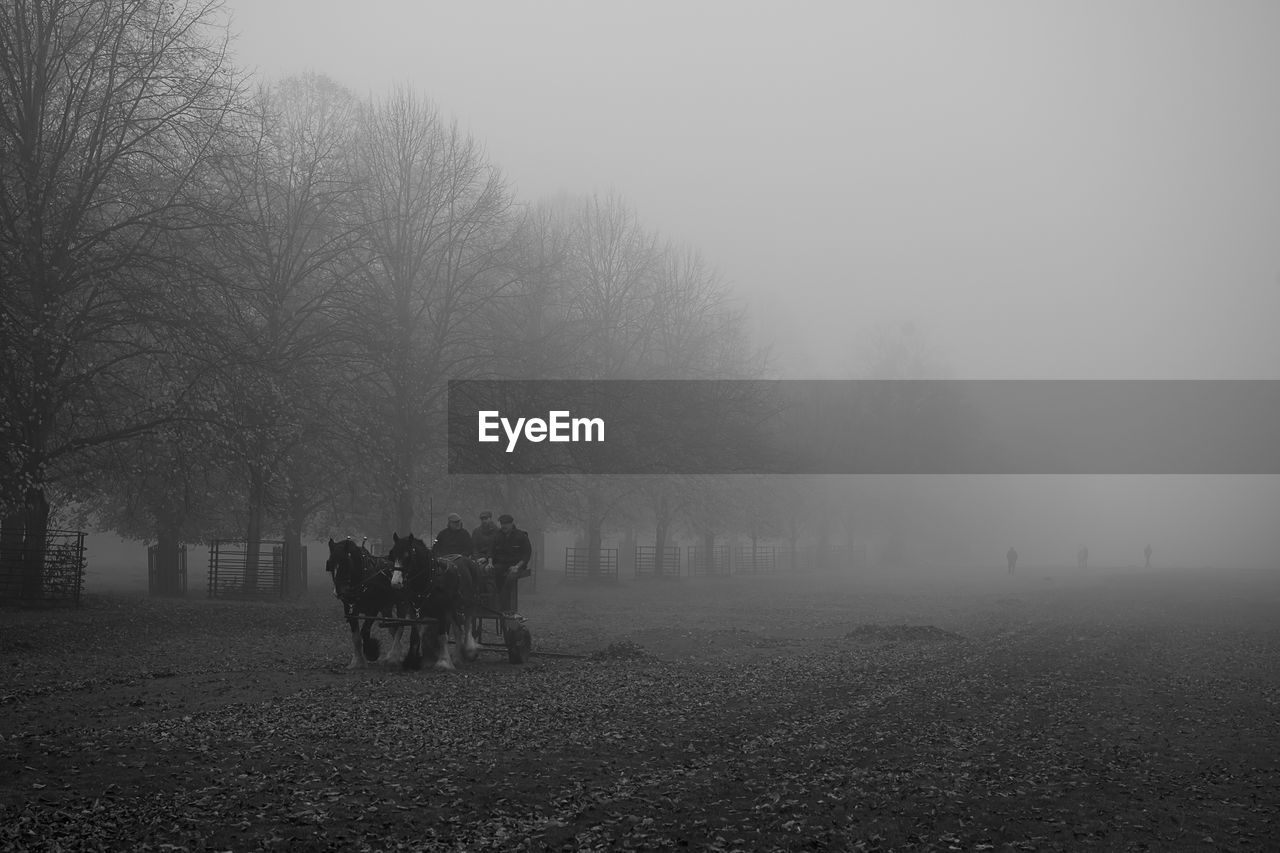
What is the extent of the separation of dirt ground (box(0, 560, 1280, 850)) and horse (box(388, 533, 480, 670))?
45.8 inches

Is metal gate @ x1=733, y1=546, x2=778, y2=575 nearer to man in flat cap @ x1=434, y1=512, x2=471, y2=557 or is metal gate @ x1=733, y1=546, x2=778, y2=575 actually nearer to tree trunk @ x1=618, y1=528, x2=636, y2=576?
tree trunk @ x1=618, y1=528, x2=636, y2=576

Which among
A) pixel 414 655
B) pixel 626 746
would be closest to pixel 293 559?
pixel 414 655

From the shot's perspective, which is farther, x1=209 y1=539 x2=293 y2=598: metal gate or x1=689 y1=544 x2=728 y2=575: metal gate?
x1=689 y1=544 x2=728 y2=575: metal gate

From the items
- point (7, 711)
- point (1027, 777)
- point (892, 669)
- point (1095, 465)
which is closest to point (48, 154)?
point (7, 711)

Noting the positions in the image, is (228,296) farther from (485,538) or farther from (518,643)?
(518,643)

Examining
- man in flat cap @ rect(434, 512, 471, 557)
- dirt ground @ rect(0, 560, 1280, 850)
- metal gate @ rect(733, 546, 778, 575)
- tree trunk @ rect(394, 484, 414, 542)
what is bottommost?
metal gate @ rect(733, 546, 778, 575)

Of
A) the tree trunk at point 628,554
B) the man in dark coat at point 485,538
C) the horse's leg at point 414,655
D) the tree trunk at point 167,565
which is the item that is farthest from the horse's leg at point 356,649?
the tree trunk at point 628,554

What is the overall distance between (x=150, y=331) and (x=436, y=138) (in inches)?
783

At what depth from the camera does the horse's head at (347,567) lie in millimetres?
20531

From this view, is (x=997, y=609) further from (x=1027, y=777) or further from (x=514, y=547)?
(x=1027, y=777)

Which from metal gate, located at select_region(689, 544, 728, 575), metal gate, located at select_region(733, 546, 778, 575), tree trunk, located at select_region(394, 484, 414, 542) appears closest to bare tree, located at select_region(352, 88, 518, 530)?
tree trunk, located at select_region(394, 484, 414, 542)

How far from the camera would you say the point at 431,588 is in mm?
20891

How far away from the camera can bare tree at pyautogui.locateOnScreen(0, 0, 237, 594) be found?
2630 centimetres

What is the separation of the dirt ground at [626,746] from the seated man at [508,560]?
1461 millimetres
